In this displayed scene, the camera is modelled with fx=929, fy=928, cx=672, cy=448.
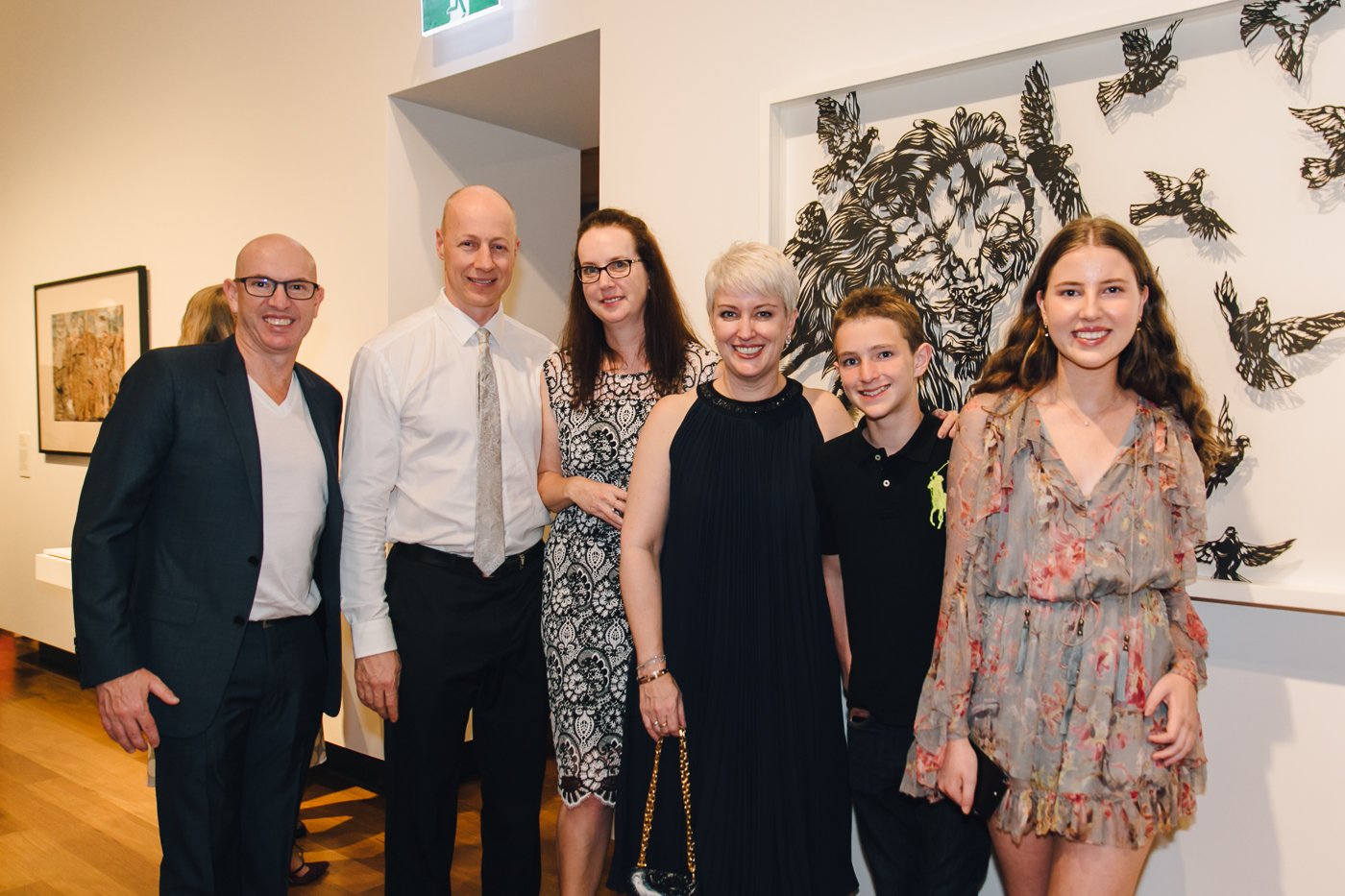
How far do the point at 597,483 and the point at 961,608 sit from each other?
35.3 inches

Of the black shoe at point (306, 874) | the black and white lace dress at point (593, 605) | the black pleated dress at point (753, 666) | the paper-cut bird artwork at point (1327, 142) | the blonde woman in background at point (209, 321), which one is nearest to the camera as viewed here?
the paper-cut bird artwork at point (1327, 142)

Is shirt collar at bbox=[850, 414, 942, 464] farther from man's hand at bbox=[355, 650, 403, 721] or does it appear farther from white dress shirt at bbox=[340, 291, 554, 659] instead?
man's hand at bbox=[355, 650, 403, 721]

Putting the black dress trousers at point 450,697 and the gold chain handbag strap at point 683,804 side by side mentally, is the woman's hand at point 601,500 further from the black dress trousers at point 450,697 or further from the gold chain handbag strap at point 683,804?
the gold chain handbag strap at point 683,804

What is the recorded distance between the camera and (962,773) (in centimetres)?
161

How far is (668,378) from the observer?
2.23 meters

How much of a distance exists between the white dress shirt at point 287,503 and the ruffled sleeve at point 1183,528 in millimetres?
1796

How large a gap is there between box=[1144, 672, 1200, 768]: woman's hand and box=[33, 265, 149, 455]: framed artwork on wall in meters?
4.79

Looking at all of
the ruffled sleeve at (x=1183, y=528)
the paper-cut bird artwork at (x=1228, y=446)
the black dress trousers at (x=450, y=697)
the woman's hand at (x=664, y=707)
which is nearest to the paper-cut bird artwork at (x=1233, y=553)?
the paper-cut bird artwork at (x=1228, y=446)

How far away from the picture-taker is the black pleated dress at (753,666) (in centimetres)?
182

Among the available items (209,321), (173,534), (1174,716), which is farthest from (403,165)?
(1174,716)

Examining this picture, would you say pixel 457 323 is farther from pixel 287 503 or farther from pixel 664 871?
pixel 664 871

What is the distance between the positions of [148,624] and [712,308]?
1411 mm

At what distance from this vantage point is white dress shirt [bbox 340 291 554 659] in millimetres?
2234

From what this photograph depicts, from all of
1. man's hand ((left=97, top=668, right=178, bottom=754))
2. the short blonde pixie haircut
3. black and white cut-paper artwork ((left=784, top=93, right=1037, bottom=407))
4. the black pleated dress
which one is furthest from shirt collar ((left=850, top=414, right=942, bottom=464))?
man's hand ((left=97, top=668, right=178, bottom=754))
